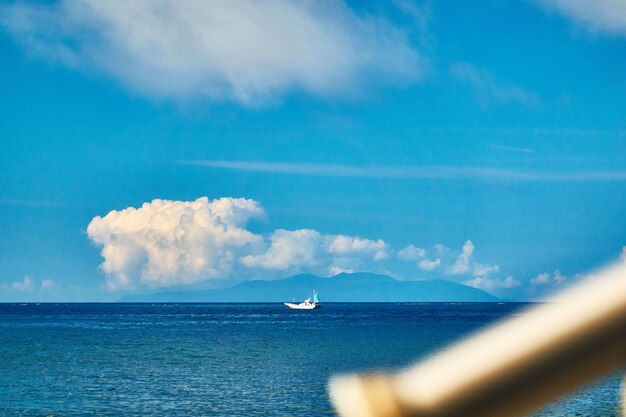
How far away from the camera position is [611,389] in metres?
25.7

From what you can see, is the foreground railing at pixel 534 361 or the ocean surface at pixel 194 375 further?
the ocean surface at pixel 194 375

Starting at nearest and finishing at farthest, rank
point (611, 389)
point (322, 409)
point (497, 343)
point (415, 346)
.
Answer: point (497, 343) → point (322, 409) → point (611, 389) → point (415, 346)

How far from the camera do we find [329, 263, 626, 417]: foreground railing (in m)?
1.65

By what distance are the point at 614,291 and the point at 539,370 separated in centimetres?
24

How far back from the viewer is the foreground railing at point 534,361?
165 cm

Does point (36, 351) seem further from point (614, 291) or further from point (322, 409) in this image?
point (614, 291)

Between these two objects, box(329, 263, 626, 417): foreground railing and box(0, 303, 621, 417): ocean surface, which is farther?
box(0, 303, 621, 417): ocean surface

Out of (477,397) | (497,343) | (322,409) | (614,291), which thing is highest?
(614,291)

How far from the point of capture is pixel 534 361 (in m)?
1.68

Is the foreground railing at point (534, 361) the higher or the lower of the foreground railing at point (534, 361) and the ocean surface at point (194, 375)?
the higher

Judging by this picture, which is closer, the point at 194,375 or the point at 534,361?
the point at 534,361

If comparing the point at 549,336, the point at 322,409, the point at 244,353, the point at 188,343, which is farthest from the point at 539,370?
the point at 188,343

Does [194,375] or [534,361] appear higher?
[534,361]

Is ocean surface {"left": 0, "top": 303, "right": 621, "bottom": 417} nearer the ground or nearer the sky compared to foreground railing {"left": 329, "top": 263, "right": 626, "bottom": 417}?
nearer the ground
